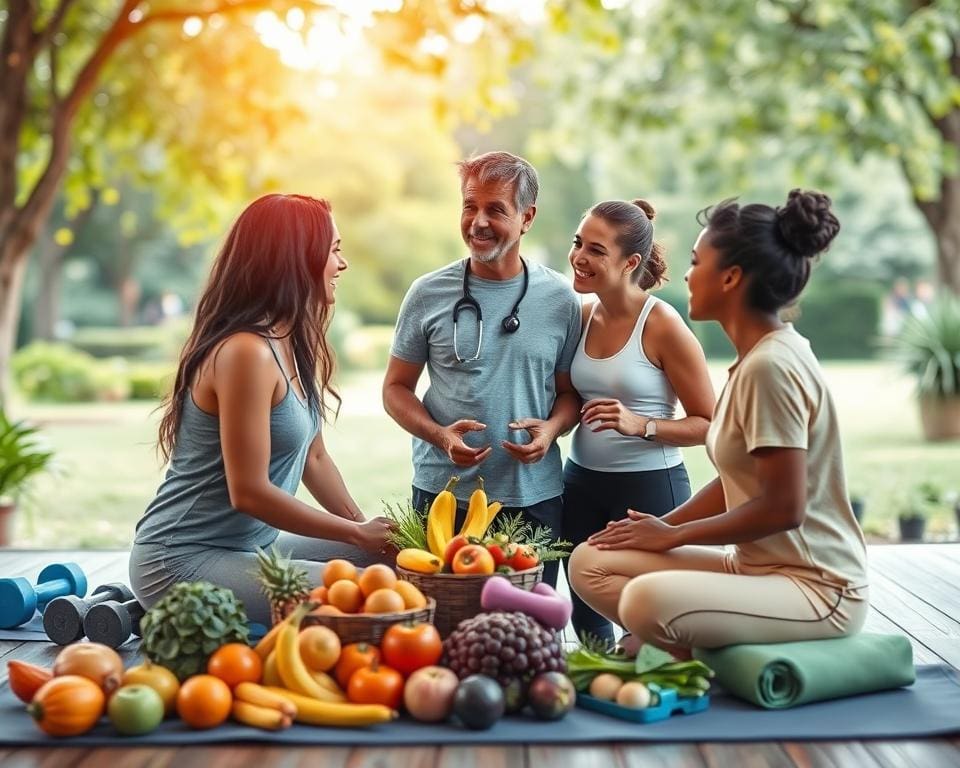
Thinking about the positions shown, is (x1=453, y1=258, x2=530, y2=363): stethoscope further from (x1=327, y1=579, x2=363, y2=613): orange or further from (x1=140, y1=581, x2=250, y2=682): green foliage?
(x1=140, y1=581, x2=250, y2=682): green foliage

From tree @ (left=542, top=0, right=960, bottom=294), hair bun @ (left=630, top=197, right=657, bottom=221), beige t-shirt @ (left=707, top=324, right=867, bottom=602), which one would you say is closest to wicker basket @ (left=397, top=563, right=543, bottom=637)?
beige t-shirt @ (left=707, top=324, right=867, bottom=602)

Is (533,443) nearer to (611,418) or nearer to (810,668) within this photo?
(611,418)

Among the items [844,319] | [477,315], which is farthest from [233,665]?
[844,319]

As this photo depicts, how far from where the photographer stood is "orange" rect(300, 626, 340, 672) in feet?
9.98

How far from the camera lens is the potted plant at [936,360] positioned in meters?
10.5

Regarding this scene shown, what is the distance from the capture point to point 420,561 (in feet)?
10.9

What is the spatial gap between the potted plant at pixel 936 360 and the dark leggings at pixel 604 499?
7.34 meters

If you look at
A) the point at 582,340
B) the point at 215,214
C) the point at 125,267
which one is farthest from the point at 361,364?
the point at 582,340

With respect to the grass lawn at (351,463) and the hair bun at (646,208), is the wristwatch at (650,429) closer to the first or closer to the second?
the hair bun at (646,208)

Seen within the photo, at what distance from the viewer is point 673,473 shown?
3.90 metres

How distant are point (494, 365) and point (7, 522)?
3475 mm

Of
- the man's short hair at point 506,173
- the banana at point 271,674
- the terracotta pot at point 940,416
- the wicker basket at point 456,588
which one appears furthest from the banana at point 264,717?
the terracotta pot at point 940,416

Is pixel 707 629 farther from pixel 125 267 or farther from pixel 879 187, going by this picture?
pixel 125 267

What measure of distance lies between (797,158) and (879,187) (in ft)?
50.1
